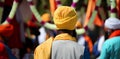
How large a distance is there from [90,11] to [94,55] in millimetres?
914

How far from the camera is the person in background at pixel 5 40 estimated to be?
207 inches

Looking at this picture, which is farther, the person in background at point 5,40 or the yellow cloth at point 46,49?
the person in background at point 5,40

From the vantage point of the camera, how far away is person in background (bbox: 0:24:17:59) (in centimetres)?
525

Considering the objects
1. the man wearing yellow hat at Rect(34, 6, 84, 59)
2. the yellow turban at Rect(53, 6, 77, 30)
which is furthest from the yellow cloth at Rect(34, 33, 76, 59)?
the yellow turban at Rect(53, 6, 77, 30)

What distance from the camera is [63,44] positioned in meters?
4.59

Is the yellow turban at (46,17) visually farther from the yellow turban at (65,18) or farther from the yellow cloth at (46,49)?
the yellow cloth at (46,49)

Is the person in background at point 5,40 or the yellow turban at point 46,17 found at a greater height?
the person in background at point 5,40

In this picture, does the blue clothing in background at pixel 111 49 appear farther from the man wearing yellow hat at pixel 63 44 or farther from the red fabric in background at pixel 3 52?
the red fabric in background at pixel 3 52

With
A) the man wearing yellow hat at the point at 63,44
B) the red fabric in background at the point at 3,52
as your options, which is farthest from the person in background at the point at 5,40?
the man wearing yellow hat at the point at 63,44

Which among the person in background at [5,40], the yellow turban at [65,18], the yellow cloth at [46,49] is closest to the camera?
the yellow cloth at [46,49]

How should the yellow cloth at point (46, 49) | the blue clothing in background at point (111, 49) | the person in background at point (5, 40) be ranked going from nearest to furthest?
the yellow cloth at point (46, 49) < the blue clothing in background at point (111, 49) < the person in background at point (5, 40)

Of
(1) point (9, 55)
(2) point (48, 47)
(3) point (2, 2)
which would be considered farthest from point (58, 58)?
(3) point (2, 2)

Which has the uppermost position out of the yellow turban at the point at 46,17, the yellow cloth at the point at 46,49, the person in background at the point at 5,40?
the yellow cloth at the point at 46,49

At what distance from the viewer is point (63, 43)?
460 centimetres
